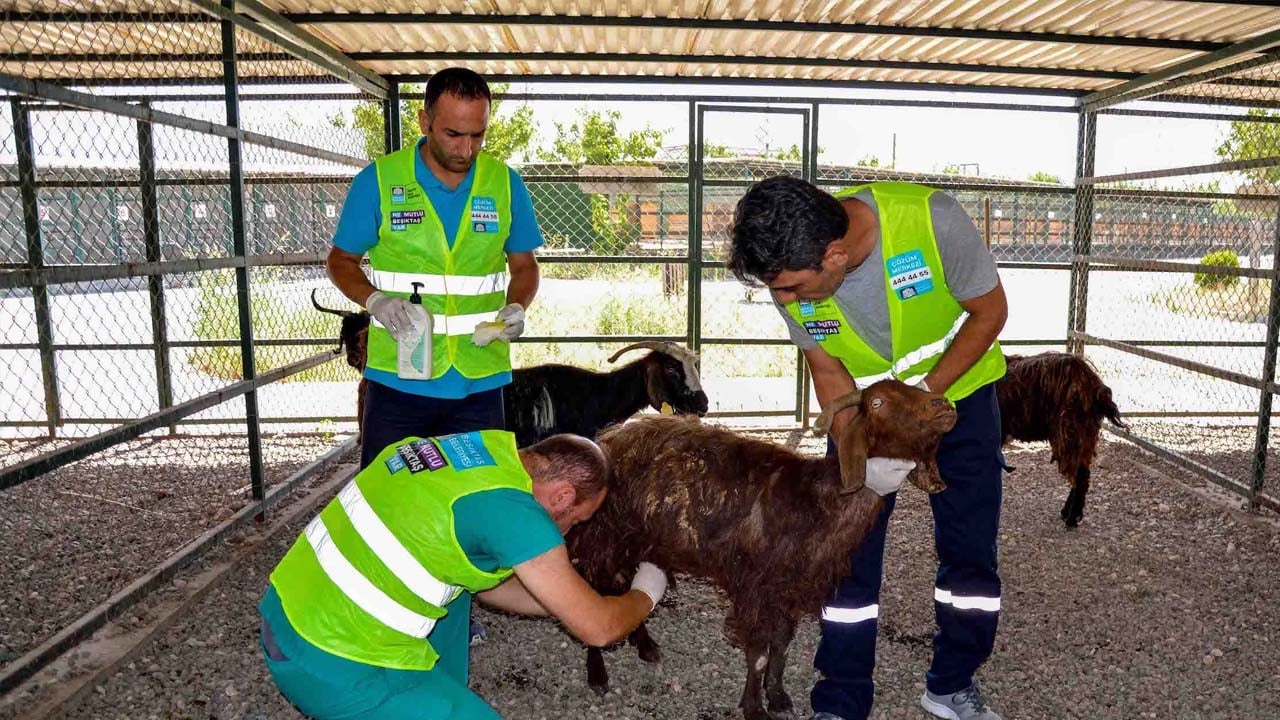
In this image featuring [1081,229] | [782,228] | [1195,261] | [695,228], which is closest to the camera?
[782,228]

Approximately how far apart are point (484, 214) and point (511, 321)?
1.57 feet

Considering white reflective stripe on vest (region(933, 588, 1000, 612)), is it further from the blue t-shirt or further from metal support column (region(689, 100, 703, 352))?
metal support column (region(689, 100, 703, 352))

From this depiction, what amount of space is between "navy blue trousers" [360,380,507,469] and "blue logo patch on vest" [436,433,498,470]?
1302 mm

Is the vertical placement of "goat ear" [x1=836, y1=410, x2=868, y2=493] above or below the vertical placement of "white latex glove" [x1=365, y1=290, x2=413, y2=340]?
below

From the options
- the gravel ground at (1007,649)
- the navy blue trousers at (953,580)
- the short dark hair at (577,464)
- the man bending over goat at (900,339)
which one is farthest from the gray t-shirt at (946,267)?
the gravel ground at (1007,649)

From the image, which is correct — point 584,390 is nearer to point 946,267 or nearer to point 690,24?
point 690,24

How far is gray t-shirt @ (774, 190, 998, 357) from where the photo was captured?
300 cm

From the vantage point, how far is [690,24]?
6207 millimetres

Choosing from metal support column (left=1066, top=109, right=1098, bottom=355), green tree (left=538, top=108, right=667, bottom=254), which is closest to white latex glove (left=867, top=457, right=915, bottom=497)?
metal support column (left=1066, top=109, right=1098, bottom=355)

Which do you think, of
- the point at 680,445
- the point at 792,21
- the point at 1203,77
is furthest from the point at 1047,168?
the point at 680,445

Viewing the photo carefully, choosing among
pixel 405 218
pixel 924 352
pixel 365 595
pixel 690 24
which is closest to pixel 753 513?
pixel 924 352

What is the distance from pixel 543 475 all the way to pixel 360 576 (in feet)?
1.76

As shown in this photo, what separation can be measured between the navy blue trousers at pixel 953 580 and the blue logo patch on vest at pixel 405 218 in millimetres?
1963

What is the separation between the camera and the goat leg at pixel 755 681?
360 cm
